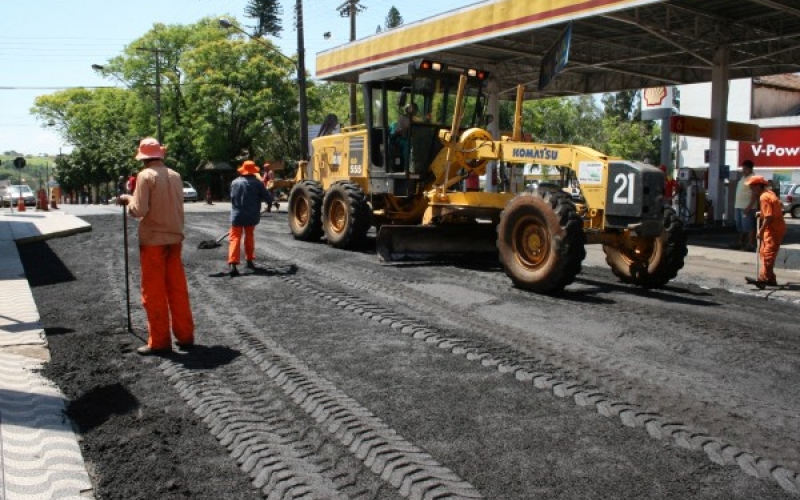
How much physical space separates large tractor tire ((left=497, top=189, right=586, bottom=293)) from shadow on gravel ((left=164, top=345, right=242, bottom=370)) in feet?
13.1

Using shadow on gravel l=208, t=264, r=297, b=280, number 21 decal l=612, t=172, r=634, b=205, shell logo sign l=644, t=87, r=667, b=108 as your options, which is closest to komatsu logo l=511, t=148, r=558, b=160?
number 21 decal l=612, t=172, r=634, b=205

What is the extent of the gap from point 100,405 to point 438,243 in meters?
7.33

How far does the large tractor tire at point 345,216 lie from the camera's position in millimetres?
12547

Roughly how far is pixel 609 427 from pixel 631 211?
15.0ft

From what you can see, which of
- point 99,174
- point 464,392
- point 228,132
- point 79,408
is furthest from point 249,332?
point 99,174

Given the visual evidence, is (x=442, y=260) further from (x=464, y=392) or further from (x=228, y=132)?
(x=228, y=132)

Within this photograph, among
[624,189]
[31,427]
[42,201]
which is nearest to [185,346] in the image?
[31,427]

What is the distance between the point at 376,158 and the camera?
41.9 ft

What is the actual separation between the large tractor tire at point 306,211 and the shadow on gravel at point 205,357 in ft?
25.9

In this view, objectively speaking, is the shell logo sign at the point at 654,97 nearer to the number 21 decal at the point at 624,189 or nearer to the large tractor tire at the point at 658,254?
the large tractor tire at the point at 658,254

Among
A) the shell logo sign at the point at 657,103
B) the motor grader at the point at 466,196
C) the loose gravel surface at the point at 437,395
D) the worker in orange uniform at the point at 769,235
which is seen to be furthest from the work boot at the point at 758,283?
the shell logo sign at the point at 657,103

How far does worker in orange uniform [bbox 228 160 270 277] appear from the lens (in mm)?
10383

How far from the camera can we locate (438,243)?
38.1ft

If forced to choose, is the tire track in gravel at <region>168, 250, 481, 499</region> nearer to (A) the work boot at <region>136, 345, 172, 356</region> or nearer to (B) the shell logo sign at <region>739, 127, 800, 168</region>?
(A) the work boot at <region>136, 345, 172, 356</region>
